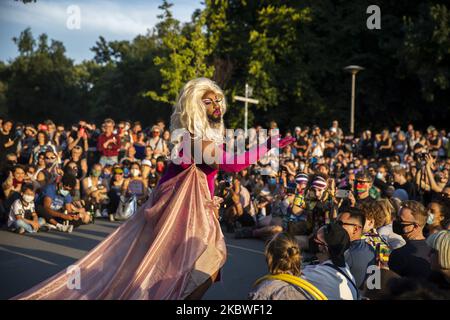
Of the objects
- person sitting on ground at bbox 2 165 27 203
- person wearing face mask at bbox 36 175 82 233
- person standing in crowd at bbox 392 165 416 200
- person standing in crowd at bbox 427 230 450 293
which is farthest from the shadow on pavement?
person standing in crowd at bbox 392 165 416 200

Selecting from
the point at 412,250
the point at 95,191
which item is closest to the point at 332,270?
the point at 412,250

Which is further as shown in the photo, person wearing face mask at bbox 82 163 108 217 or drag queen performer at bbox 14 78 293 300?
person wearing face mask at bbox 82 163 108 217

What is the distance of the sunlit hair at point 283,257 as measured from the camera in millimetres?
3662

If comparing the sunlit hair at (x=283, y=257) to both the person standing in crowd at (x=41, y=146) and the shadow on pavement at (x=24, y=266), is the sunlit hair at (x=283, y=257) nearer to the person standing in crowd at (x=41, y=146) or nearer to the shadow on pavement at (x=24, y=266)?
the shadow on pavement at (x=24, y=266)

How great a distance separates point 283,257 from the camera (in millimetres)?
3668

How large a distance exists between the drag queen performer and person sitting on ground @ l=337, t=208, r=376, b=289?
1.24 m

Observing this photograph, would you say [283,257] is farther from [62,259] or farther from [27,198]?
[27,198]

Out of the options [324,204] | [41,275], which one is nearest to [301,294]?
[41,275]

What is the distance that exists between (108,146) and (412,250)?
437 inches

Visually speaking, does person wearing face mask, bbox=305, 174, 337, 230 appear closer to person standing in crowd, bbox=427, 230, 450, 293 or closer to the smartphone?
the smartphone

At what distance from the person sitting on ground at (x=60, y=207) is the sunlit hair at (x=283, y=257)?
26.9 feet

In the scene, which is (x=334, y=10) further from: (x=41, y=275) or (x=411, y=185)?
(x=41, y=275)

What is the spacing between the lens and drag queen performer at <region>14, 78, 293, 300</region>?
4.17 m

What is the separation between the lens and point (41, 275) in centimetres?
725
